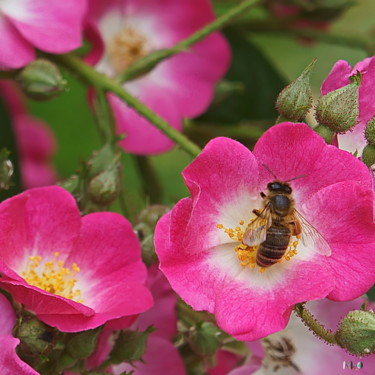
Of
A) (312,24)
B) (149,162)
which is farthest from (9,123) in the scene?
(312,24)

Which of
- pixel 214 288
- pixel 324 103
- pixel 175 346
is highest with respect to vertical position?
pixel 324 103

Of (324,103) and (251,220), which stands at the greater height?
(324,103)

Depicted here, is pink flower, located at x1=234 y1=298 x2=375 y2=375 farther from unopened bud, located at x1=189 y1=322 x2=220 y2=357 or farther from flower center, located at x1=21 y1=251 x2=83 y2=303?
flower center, located at x1=21 y1=251 x2=83 y2=303

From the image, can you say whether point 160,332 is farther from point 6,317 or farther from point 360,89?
point 360,89

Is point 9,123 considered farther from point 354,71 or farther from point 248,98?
point 354,71

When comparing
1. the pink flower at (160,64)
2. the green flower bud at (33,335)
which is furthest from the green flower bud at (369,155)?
the pink flower at (160,64)
